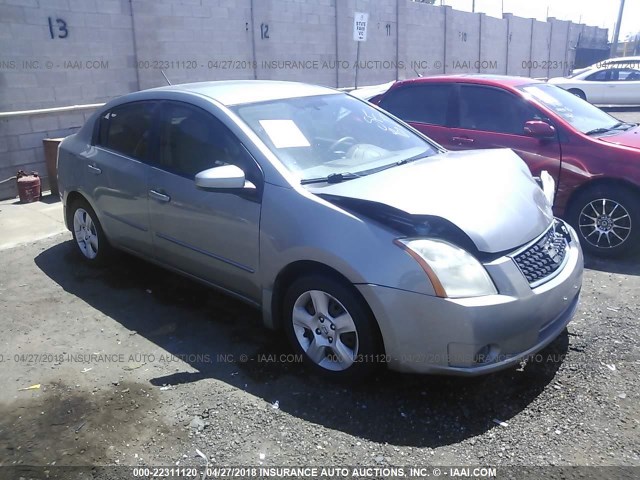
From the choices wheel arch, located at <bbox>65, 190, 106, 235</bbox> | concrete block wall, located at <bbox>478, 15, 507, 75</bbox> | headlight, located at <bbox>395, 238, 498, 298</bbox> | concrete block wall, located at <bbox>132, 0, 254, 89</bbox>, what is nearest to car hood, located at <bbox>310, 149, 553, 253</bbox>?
headlight, located at <bbox>395, 238, 498, 298</bbox>

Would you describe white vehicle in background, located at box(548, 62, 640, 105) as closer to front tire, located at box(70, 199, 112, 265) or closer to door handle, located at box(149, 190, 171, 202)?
front tire, located at box(70, 199, 112, 265)

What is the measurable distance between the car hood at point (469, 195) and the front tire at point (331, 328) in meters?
0.54

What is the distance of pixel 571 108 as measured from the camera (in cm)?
614

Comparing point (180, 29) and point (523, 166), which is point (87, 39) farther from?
point (523, 166)

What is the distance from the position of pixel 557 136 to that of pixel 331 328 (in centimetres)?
362

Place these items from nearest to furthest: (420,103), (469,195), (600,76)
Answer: (469,195), (420,103), (600,76)

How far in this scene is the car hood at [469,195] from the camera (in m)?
3.10

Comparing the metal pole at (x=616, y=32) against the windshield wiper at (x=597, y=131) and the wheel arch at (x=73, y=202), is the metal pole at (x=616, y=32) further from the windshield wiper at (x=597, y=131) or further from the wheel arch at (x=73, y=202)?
the wheel arch at (x=73, y=202)

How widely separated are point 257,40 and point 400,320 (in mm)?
11338

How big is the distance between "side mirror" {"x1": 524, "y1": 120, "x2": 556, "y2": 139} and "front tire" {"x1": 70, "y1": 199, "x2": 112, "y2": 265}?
4.16m

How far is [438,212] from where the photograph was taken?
309 cm

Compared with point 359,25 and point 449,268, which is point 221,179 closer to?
point 449,268

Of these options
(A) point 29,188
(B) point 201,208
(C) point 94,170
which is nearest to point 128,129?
(C) point 94,170

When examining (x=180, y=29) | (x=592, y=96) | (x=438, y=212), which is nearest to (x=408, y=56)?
(x=592, y=96)
